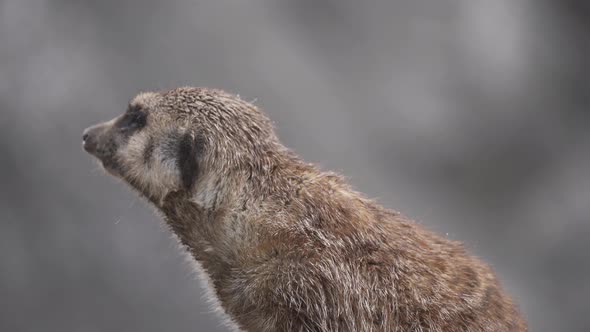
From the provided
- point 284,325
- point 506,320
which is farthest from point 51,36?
point 506,320

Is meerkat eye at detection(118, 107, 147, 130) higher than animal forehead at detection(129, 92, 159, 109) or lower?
lower

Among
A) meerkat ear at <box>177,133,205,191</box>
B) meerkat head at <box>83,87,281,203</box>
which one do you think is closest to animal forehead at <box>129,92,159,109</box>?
meerkat head at <box>83,87,281,203</box>

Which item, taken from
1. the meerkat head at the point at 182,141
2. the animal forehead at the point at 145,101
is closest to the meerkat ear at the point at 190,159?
the meerkat head at the point at 182,141

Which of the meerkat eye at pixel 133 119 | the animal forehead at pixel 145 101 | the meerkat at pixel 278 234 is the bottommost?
the meerkat at pixel 278 234

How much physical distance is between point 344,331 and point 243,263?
0.48 meters

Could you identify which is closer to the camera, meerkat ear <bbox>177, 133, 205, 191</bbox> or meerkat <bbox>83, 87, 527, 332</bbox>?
meerkat <bbox>83, 87, 527, 332</bbox>

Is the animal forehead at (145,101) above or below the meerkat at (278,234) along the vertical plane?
above

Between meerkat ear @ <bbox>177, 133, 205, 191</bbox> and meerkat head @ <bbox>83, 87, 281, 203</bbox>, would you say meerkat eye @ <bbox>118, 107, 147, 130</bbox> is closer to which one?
meerkat head @ <bbox>83, 87, 281, 203</bbox>

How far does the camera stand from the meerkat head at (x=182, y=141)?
354 centimetres

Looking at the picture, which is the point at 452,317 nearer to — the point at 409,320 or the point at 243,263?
the point at 409,320

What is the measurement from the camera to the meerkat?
10.9 ft

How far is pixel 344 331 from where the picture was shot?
10.9ft

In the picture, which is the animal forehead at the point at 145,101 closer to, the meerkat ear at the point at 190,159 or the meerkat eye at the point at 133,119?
the meerkat eye at the point at 133,119

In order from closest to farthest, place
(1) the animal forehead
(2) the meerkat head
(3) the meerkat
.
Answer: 1. (3) the meerkat
2. (2) the meerkat head
3. (1) the animal forehead
